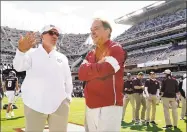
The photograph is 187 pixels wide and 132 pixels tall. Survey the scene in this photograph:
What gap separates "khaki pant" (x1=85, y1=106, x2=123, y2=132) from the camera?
3.12m

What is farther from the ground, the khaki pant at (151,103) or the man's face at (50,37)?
the man's face at (50,37)

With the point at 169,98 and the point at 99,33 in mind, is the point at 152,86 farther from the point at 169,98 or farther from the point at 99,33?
the point at 99,33

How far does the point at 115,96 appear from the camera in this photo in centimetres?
318

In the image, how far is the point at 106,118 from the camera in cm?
313

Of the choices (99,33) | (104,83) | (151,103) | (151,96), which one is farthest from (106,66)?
(151,103)

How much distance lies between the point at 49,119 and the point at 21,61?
3.05ft

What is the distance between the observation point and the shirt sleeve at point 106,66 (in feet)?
10.2

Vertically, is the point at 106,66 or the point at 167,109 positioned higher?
the point at 106,66

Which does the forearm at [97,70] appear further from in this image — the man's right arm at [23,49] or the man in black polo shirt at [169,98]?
the man in black polo shirt at [169,98]

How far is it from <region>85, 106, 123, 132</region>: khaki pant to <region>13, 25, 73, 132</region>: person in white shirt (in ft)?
3.59

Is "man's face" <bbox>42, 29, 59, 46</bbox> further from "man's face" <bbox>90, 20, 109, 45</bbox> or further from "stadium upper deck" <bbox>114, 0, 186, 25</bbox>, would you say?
"stadium upper deck" <bbox>114, 0, 186, 25</bbox>

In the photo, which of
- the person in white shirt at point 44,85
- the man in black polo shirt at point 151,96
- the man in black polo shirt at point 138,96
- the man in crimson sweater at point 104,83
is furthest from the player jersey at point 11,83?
the man in crimson sweater at point 104,83

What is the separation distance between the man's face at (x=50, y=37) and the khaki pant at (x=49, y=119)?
885mm

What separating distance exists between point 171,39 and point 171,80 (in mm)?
44934
